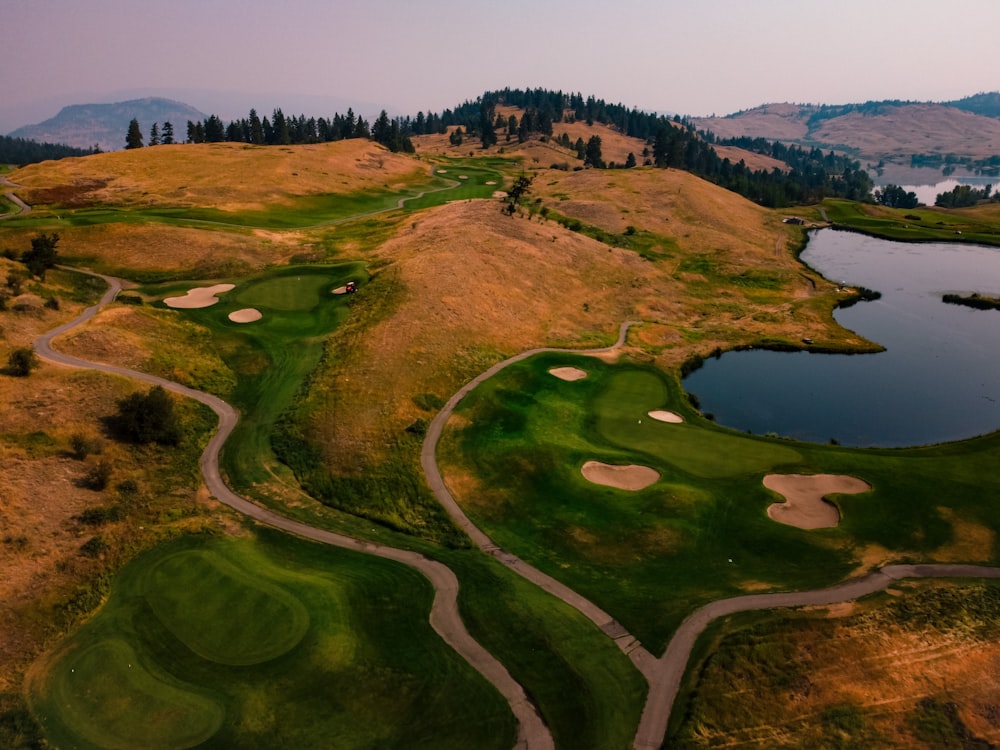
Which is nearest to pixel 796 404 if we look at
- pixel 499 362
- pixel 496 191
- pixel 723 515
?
pixel 723 515

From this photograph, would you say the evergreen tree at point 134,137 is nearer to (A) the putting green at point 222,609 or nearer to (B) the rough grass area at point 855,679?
(A) the putting green at point 222,609

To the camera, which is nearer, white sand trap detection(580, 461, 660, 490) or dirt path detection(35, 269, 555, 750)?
dirt path detection(35, 269, 555, 750)

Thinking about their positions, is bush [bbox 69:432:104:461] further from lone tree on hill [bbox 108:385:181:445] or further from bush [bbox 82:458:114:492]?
lone tree on hill [bbox 108:385:181:445]

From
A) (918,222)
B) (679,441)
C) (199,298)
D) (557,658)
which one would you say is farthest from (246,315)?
(918,222)

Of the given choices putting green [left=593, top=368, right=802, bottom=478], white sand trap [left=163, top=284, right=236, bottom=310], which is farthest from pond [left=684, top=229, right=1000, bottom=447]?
white sand trap [left=163, top=284, right=236, bottom=310]

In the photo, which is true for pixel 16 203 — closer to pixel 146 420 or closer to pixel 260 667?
pixel 146 420

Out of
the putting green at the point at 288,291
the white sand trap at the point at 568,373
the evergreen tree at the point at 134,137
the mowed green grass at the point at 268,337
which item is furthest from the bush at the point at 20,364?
the evergreen tree at the point at 134,137
